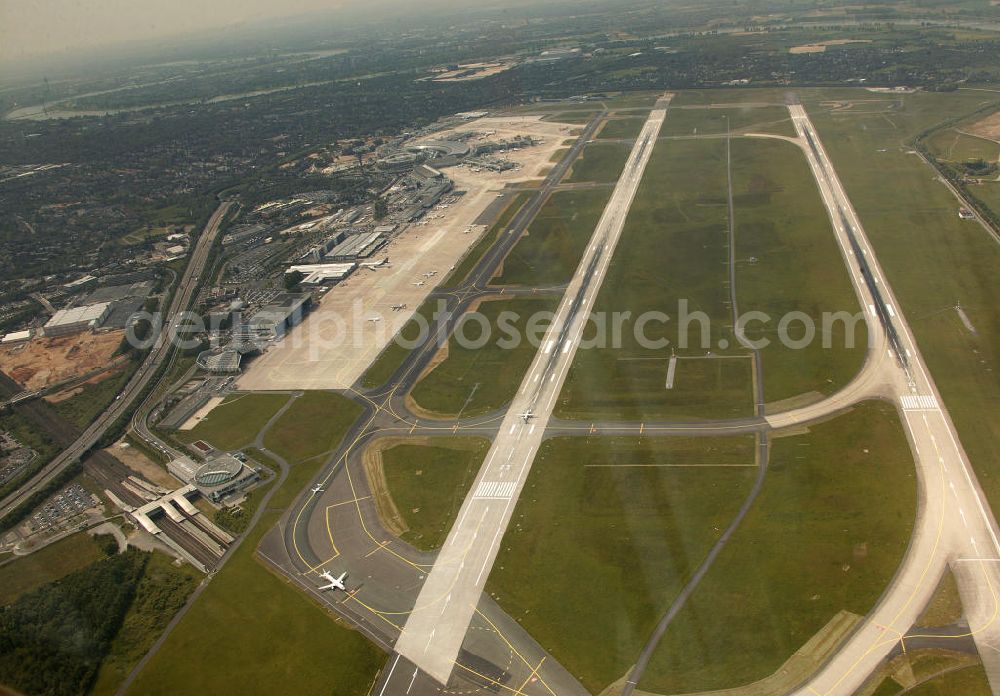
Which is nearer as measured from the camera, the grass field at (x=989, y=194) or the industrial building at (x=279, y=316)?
the industrial building at (x=279, y=316)

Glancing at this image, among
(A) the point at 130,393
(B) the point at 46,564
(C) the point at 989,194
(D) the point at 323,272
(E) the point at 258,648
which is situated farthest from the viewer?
(C) the point at 989,194

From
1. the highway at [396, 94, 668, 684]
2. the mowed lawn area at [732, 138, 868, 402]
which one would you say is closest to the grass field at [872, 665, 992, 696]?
the highway at [396, 94, 668, 684]

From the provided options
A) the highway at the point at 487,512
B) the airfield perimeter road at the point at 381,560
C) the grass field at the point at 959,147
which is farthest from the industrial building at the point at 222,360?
the grass field at the point at 959,147

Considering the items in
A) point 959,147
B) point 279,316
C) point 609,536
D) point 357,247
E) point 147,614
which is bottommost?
point 959,147

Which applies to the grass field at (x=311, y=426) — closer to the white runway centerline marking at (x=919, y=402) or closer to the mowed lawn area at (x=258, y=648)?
the mowed lawn area at (x=258, y=648)

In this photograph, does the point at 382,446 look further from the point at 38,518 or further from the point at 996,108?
the point at 996,108

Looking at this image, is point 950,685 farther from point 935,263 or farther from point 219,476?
point 935,263

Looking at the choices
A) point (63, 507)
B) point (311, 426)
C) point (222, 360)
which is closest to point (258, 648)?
point (311, 426)
